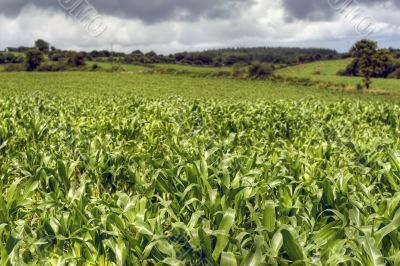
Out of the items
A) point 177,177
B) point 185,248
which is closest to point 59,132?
point 177,177

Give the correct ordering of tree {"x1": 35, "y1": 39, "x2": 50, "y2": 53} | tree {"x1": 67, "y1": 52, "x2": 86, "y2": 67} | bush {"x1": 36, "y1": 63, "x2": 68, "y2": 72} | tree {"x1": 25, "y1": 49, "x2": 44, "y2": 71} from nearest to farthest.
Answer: bush {"x1": 36, "y1": 63, "x2": 68, "y2": 72}
tree {"x1": 25, "y1": 49, "x2": 44, "y2": 71}
tree {"x1": 67, "y1": 52, "x2": 86, "y2": 67}
tree {"x1": 35, "y1": 39, "x2": 50, "y2": 53}

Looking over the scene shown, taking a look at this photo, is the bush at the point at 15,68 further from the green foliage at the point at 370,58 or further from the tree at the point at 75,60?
the green foliage at the point at 370,58

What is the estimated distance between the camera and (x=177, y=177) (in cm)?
390

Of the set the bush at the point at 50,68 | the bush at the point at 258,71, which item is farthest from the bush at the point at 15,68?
the bush at the point at 258,71

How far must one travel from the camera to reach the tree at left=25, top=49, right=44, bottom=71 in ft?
272

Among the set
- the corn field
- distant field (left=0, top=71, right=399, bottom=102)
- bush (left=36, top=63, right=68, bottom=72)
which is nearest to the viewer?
the corn field

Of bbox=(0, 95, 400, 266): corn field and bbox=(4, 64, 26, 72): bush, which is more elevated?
bbox=(4, 64, 26, 72): bush

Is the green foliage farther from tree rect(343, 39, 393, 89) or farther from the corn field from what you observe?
the corn field

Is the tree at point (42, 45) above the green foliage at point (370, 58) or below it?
above

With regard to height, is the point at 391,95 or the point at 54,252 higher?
the point at 54,252

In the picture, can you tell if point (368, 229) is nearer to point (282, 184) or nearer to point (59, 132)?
point (282, 184)

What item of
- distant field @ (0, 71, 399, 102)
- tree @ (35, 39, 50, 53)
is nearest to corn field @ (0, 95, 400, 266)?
distant field @ (0, 71, 399, 102)

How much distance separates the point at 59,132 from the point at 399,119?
10.00m

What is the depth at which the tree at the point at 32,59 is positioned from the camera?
8294cm
